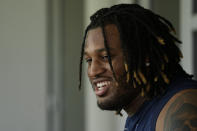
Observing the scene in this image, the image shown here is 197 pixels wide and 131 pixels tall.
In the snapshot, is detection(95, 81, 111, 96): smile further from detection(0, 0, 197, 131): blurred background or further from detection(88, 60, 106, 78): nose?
detection(0, 0, 197, 131): blurred background

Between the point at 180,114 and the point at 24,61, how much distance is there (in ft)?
12.0

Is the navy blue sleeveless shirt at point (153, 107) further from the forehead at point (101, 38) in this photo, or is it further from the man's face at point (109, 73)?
the forehead at point (101, 38)

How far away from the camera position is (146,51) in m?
1.84

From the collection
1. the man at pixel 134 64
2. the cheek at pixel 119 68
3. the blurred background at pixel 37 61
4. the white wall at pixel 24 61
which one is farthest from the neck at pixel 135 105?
the white wall at pixel 24 61

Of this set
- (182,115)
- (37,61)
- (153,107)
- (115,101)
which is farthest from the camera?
(37,61)

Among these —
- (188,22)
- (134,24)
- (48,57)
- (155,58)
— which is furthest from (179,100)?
(48,57)

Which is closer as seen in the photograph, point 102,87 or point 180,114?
point 180,114

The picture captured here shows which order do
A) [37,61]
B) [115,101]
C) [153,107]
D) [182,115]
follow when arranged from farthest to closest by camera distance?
[37,61] < [115,101] < [153,107] < [182,115]

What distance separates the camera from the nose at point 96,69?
1.91m

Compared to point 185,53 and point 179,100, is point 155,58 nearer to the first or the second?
point 179,100

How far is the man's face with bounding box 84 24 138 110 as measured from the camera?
1.85m

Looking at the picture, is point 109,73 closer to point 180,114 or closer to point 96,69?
point 96,69

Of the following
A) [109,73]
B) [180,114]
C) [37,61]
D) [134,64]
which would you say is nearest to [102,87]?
[109,73]

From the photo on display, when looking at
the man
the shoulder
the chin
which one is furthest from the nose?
the shoulder
